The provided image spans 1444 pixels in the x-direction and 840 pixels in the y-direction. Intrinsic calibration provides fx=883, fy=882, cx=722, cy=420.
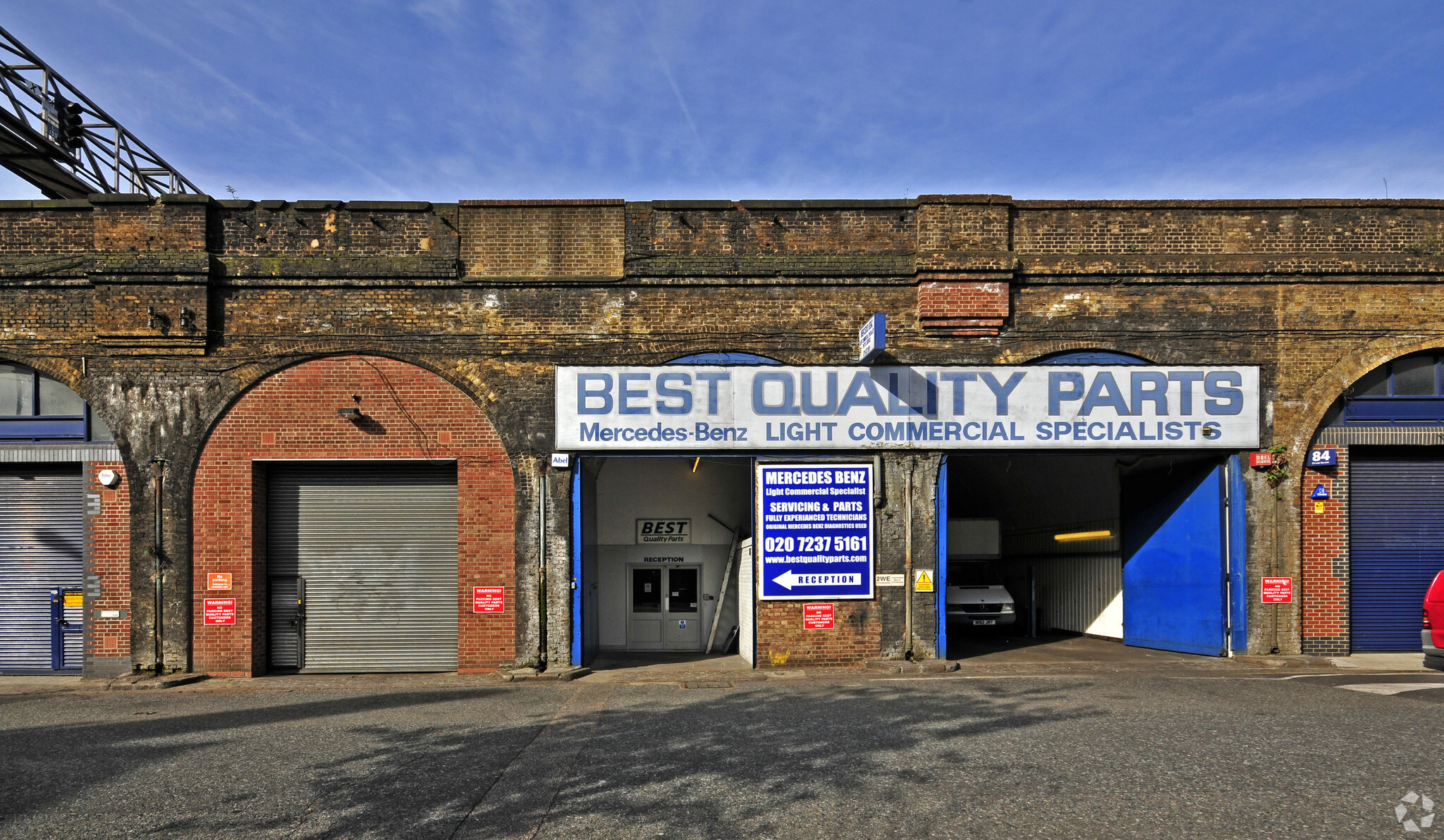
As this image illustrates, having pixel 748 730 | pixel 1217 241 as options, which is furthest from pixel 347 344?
pixel 1217 241

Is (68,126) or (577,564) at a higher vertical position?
(68,126)

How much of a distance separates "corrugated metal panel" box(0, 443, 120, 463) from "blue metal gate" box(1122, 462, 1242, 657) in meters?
17.3

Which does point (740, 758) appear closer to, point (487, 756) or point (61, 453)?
point (487, 756)

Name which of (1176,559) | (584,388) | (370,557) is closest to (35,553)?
(370,557)

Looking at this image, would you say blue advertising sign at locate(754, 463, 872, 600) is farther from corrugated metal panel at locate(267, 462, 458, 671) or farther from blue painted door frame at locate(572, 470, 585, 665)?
corrugated metal panel at locate(267, 462, 458, 671)

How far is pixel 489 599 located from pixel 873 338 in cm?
717

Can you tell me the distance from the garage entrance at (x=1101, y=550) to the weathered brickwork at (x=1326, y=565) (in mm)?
1020

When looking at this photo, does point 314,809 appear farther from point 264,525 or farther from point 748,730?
point 264,525

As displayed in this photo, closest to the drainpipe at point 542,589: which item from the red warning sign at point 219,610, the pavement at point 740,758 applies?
the pavement at point 740,758

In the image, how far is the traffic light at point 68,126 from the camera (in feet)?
55.8

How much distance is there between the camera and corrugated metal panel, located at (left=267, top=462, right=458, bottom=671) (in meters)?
14.1

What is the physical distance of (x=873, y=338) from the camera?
43.3ft

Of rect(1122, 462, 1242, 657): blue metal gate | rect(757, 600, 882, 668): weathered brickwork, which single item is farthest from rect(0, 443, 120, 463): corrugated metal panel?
rect(1122, 462, 1242, 657): blue metal gate

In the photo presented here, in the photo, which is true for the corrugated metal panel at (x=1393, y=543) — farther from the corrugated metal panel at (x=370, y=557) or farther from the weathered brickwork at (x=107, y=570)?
the weathered brickwork at (x=107, y=570)
